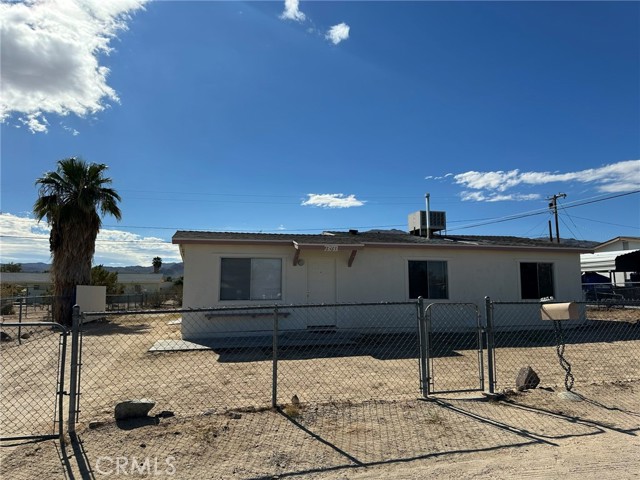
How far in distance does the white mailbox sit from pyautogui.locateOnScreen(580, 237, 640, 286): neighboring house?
13589 millimetres

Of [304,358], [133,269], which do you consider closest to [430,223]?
[304,358]

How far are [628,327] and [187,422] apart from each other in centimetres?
1620

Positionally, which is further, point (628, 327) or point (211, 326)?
point (628, 327)

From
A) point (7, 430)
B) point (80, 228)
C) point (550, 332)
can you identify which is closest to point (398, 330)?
point (550, 332)

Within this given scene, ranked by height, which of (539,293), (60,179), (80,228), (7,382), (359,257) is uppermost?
(60,179)

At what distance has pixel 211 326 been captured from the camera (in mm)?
12516

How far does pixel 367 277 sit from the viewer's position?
13883mm

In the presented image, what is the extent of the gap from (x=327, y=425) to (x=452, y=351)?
657 cm

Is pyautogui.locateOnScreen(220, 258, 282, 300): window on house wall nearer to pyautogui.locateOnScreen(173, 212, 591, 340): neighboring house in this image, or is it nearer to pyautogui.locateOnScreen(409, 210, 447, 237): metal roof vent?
pyautogui.locateOnScreen(173, 212, 591, 340): neighboring house

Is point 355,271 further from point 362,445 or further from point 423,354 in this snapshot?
point 362,445

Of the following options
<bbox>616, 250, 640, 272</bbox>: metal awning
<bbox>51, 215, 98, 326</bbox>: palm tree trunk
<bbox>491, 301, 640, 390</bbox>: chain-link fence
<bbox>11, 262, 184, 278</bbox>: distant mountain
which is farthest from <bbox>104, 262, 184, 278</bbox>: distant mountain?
<bbox>616, 250, 640, 272</bbox>: metal awning

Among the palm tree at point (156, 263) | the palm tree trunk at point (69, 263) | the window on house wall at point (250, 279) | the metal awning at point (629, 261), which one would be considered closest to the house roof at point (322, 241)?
the window on house wall at point (250, 279)

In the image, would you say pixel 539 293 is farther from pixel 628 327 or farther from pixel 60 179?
pixel 60 179

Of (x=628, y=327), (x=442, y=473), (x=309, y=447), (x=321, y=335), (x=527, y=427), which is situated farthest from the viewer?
(x=628, y=327)
